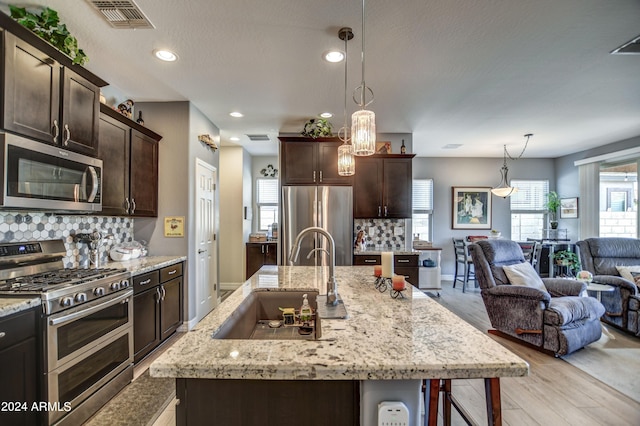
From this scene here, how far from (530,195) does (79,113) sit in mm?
8175

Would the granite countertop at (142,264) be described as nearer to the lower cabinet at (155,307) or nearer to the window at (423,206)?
the lower cabinet at (155,307)

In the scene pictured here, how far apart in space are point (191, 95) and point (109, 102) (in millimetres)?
836

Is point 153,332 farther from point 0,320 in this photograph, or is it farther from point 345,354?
point 345,354

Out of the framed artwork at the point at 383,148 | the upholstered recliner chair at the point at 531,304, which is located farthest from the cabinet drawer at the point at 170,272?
the upholstered recliner chair at the point at 531,304

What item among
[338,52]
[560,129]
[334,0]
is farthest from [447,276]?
[334,0]

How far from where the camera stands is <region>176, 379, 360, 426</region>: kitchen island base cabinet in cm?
88

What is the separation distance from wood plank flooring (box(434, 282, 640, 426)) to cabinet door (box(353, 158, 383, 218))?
2.64 m

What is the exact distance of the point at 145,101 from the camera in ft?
12.0

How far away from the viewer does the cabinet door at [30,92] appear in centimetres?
171

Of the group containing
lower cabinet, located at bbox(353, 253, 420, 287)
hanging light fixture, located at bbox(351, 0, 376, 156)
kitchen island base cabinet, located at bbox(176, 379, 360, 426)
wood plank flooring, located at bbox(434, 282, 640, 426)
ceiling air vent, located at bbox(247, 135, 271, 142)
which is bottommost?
wood plank flooring, located at bbox(434, 282, 640, 426)

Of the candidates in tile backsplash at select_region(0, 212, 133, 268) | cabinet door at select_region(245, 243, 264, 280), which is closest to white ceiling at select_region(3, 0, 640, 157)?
tile backsplash at select_region(0, 212, 133, 268)

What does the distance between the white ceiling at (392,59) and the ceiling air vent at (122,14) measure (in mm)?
58

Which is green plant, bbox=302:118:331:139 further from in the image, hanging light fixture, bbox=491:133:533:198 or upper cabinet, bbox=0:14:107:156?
hanging light fixture, bbox=491:133:533:198

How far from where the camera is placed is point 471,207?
6801 mm
